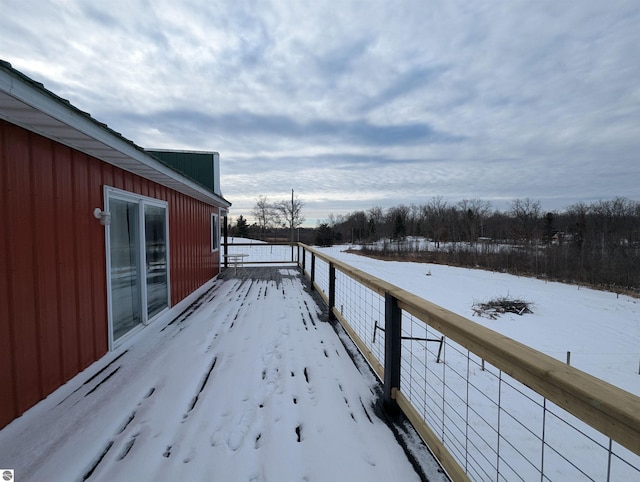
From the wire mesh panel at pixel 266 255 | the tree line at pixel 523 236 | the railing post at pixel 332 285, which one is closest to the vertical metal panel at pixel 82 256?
the railing post at pixel 332 285

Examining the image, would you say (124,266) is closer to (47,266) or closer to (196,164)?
(47,266)

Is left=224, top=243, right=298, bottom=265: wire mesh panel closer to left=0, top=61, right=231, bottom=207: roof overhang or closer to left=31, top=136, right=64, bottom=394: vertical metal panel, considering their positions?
left=0, top=61, right=231, bottom=207: roof overhang

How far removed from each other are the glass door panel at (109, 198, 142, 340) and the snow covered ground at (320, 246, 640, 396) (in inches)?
318

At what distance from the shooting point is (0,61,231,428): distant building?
5.78 ft

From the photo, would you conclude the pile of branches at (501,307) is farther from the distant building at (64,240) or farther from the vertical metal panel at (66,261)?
the vertical metal panel at (66,261)

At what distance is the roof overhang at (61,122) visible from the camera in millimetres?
1443

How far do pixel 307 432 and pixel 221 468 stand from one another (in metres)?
0.50

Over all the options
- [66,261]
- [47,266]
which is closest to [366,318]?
[66,261]

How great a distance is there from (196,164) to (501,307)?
10.8 metres

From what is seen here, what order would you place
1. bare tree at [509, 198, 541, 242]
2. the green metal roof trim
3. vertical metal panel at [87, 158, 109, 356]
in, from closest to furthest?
vertical metal panel at [87, 158, 109, 356], the green metal roof trim, bare tree at [509, 198, 541, 242]

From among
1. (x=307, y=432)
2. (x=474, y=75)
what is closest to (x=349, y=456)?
(x=307, y=432)

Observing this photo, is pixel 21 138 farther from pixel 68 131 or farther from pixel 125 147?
pixel 125 147

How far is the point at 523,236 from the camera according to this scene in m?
22.1

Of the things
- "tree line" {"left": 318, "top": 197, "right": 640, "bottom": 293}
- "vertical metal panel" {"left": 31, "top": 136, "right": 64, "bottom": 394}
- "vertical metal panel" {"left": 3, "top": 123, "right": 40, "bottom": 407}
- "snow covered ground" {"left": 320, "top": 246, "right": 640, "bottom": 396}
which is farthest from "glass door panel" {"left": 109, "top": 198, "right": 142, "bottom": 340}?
"tree line" {"left": 318, "top": 197, "right": 640, "bottom": 293}
